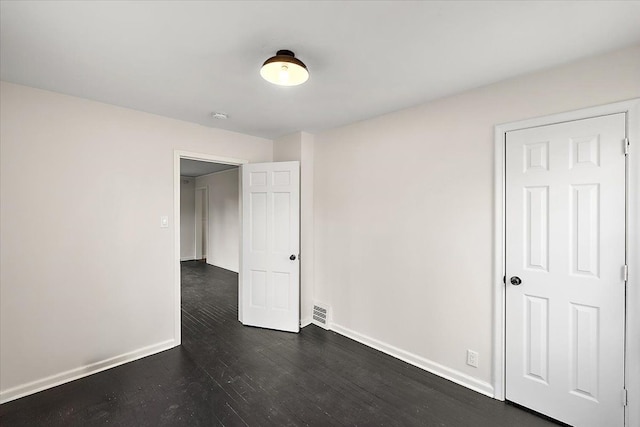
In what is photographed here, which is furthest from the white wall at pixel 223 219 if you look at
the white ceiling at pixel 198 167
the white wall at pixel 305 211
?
the white wall at pixel 305 211

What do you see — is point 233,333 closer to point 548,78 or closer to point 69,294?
point 69,294

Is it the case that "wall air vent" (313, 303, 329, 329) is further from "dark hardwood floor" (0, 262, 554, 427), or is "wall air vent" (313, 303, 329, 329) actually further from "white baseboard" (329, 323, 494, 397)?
"dark hardwood floor" (0, 262, 554, 427)

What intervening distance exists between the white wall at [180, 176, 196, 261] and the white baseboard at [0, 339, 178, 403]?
17.6ft

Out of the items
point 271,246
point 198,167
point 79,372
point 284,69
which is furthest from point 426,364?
point 198,167

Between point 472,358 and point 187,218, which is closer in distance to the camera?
point 472,358

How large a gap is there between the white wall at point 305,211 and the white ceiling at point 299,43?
1134 mm

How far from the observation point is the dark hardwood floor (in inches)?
76.5

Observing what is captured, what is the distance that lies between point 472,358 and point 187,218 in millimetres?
7583

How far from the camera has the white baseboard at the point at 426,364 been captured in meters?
2.25

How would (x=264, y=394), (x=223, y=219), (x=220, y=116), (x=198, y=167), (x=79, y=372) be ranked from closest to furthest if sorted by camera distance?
(x=264, y=394) → (x=79, y=372) → (x=220, y=116) → (x=198, y=167) → (x=223, y=219)

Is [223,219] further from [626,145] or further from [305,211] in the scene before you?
[626,145]

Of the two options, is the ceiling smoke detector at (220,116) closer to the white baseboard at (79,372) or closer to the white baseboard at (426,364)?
the white baseboard at (79,372)

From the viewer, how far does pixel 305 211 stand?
3.55 metres

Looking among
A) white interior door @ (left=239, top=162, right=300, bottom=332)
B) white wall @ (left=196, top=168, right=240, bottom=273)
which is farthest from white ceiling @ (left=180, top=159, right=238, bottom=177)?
white interior door @ (left=239, top=162, right=300, bottom=332)
